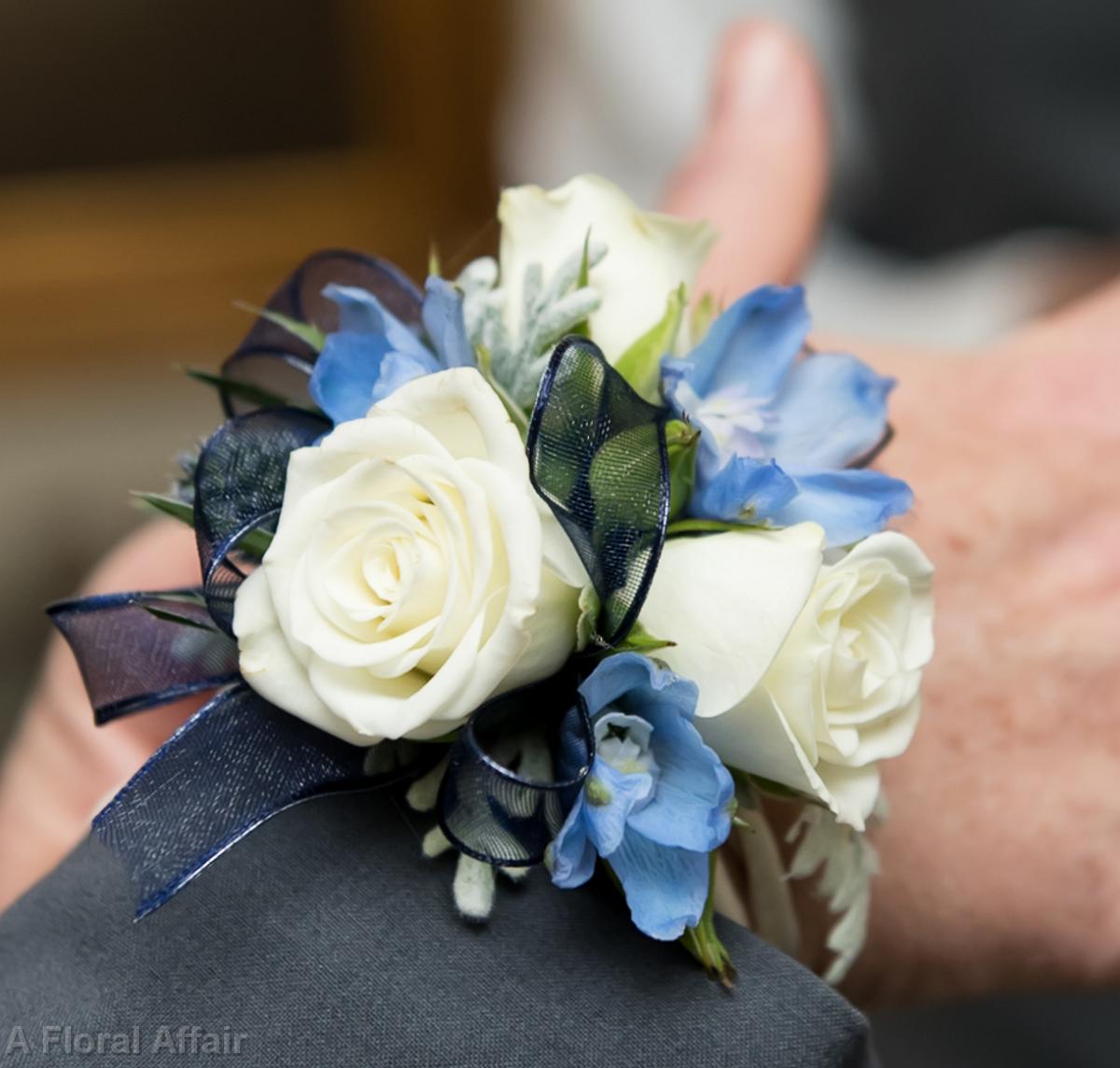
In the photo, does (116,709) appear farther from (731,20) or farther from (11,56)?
(11,56)

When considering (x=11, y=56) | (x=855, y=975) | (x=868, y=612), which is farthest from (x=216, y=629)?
(x=11, y=56)

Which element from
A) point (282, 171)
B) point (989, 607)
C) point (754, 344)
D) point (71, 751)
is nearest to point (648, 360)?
point (754, 344)

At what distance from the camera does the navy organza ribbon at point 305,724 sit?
1.27 ft

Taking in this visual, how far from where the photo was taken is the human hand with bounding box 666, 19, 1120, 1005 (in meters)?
0.67

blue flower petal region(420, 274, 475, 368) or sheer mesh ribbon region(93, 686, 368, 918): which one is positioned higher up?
blue flower petal region(420, 274, 475, 368)

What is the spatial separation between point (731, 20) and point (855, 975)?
1236 millimetres

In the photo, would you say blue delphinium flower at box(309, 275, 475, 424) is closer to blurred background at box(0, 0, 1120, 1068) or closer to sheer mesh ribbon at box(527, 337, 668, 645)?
sheer mesh ribbon at box(527, 337, 668, 645)

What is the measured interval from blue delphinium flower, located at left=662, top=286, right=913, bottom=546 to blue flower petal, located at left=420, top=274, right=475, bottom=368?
77 mm

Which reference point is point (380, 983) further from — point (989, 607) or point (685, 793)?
point (989, 607)

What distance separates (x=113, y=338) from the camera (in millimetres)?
2072

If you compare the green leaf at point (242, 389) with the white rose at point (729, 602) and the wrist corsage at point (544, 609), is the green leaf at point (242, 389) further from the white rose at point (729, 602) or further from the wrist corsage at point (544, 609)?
the white rose at point (729, 602)

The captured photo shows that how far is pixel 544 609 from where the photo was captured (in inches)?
15.0

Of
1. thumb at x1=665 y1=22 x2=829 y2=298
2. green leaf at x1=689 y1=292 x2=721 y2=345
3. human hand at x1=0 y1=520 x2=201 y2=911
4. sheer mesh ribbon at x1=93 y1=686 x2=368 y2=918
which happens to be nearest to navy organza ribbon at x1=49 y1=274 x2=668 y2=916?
sheer mesh ribbon at x1=93 y1=686 x2=368 y2=918

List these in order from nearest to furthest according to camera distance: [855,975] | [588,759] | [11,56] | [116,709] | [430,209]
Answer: [588,759] → [116,709] → [855,975] → [11,56] → [430,209]
